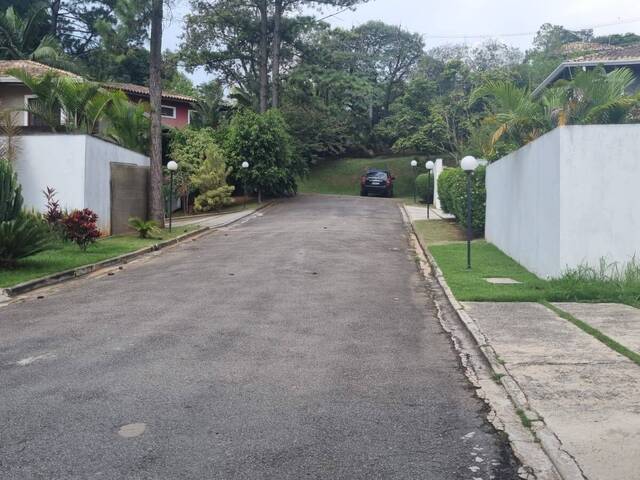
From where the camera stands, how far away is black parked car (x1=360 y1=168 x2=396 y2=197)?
140 ft

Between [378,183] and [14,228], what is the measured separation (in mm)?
30710

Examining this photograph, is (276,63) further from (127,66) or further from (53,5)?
(53,5)

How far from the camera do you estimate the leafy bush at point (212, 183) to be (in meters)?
32.4

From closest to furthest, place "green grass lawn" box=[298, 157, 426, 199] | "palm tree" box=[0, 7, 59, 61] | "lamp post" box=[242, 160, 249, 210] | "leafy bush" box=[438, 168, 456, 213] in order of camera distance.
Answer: "leafy bush" box=[438, 168, 456, 213] < "lamp post" box=[242, 160, 249, 210] < "palm tree" box=[0, 7, 59, 61] < "green grass lawn" box=[298, 157, 426, 199]

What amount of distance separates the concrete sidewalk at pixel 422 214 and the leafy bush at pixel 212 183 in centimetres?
848

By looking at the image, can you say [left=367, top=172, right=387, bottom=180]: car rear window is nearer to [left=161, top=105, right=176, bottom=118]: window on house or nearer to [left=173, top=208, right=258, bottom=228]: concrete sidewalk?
[left=173, top=208, right=258, bottom=228]: concrete sidewalk

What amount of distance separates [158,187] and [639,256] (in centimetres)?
Result: 1768

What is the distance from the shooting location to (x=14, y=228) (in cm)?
1352

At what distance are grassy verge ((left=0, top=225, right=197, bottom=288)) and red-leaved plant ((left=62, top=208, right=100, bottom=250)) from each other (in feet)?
1.10

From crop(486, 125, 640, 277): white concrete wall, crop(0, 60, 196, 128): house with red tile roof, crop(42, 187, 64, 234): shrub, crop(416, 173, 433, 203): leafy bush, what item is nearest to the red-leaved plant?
crop(42, 187, 64, 234): shrub

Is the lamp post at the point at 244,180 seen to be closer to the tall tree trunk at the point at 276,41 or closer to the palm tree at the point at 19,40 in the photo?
the tall tree trunk at the point at 276,41

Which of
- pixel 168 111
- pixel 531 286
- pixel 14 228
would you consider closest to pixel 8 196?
pixel 14 228

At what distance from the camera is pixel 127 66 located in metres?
48.2

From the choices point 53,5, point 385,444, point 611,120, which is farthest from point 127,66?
point 385,444
